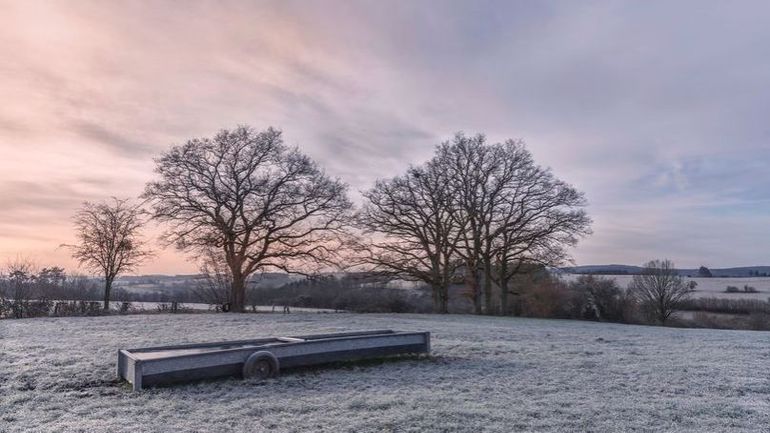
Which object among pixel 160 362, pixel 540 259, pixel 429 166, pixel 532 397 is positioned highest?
pixel 429 166

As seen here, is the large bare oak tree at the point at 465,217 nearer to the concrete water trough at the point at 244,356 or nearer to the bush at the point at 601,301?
the bush at the point at 601,301

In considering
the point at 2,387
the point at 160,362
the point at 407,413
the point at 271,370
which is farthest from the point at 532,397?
the point at 2,387

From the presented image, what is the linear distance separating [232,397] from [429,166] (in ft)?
85.3

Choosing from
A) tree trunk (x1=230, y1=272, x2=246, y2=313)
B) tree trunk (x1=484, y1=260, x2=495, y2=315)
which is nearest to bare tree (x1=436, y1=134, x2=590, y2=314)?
tree trunk (x1=484, y1=260, x2=495, y2=315)

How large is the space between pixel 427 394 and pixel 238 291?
21271 mm

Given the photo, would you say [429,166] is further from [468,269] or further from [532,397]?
[532,397]

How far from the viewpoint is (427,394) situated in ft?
22.5

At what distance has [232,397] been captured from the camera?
6574 mm

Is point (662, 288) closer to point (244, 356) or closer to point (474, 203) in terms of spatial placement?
point (474, 203)

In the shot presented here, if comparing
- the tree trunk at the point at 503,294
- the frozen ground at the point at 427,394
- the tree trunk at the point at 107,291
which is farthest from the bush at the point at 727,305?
the tree trunk at the point at 107,291

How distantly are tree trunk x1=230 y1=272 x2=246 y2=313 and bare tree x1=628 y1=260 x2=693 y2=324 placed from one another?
97.1 ft

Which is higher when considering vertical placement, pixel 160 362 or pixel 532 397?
pixel 160 362

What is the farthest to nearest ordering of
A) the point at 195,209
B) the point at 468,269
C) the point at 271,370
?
1. the point at 468,269
2. the point at 195,209
3. the point at 271,370

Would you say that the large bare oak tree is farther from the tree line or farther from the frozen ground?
the frozen ground
